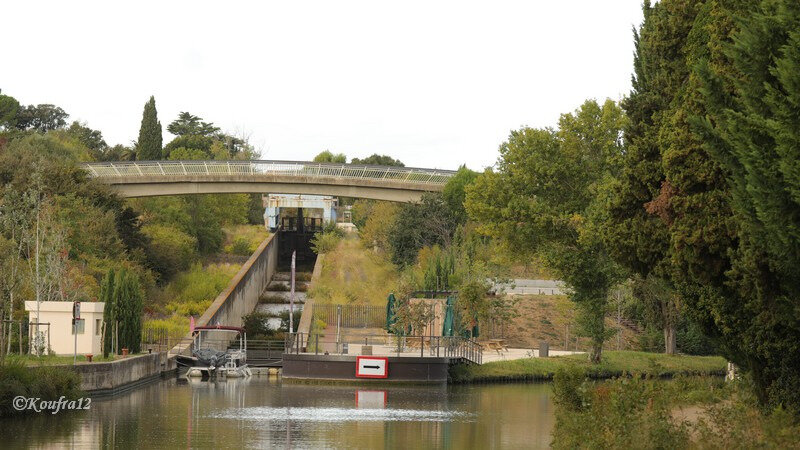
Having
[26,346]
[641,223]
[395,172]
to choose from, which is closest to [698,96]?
[641,223]

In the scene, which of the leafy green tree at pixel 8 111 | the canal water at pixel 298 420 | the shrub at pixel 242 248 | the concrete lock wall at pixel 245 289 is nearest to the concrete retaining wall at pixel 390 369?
the canal water at pixel 298 420

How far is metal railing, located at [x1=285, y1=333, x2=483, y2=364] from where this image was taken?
4191cm

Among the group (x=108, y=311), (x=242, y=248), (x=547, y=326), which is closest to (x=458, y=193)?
(x=547, y=326)

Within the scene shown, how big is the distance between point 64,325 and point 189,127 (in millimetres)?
89666

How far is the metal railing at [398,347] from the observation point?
137 feet

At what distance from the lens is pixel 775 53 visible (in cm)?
1514

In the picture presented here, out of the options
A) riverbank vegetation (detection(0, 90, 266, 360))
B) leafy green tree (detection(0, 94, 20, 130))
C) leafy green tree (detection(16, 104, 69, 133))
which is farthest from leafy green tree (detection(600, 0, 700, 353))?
leafy green tree (detection(16, 104, 69, 133))

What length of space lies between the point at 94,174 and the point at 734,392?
53.3 metres

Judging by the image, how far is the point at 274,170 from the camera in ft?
228

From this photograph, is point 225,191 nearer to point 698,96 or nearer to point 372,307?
point 372,307

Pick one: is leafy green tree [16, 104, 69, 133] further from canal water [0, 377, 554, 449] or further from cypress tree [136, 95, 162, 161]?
canal water [0, 377, 554, 449]

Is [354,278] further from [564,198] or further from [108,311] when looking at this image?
[108,311]

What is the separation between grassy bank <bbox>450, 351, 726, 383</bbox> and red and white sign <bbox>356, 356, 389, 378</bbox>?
310 centimetres

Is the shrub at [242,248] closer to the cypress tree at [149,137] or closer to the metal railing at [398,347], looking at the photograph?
the cypress tree at [149,137]
